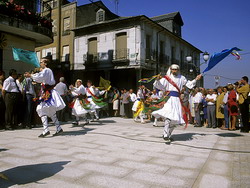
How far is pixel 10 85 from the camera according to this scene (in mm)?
7828

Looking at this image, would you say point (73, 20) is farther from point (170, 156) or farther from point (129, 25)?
point (170, 156)

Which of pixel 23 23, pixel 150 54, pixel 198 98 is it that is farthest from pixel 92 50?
pixel 198 98

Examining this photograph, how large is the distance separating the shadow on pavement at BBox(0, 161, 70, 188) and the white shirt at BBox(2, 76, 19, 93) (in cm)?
505

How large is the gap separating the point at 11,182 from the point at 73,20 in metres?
22.4

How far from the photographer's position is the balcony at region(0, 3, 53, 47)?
10031 millimetres

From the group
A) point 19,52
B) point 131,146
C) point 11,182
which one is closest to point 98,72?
point 19,52

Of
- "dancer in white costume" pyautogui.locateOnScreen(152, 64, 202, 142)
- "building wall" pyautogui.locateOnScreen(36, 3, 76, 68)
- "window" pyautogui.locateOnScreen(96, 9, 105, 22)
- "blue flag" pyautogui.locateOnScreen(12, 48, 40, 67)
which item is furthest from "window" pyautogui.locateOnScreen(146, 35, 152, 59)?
"dancer in white costume" pyautogui.locateOnScreen(152, 64, 202, 142)

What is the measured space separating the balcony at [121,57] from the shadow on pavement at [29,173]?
53.7 feet

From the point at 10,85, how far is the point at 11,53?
4473 mm

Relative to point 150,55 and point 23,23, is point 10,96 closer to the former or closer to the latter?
point 23,23

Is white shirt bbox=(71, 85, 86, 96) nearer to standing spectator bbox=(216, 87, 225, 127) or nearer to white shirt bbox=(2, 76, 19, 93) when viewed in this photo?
white shirt bbox=(2, 76, 19, 93)

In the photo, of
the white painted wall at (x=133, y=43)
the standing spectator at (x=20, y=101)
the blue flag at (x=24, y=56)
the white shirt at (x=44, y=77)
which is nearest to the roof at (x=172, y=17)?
the white painted wall at (x=133, y=43)

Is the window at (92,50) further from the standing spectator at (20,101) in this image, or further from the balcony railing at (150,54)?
the standing spectator at (20,101)

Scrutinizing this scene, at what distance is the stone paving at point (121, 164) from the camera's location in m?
3.01
